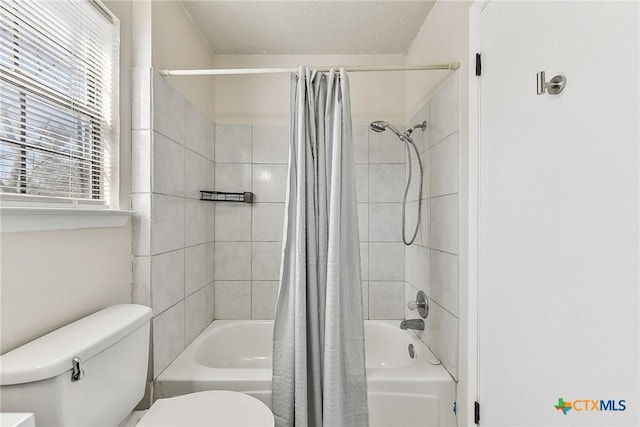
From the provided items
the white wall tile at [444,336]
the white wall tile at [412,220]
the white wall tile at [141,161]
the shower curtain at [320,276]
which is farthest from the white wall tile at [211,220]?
the white wall tile at [444,336]

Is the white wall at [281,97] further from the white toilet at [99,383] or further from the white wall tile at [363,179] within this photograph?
the white toilet at [99,383]

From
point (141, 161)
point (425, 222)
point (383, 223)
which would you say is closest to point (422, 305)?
point (425, 222)

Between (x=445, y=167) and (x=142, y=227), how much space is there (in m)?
1.41

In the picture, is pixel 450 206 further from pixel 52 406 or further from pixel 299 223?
pixel 52 406

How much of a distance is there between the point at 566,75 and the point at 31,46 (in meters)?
1.49

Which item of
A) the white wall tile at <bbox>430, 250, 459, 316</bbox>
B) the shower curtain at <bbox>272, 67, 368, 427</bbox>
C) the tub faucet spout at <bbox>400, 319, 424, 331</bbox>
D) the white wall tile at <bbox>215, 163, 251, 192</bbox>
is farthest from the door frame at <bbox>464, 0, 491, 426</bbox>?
the white wall tile at <bbox>215, 163, 251, 192</bbox>

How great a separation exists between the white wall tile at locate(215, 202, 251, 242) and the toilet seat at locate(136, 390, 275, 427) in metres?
1.24

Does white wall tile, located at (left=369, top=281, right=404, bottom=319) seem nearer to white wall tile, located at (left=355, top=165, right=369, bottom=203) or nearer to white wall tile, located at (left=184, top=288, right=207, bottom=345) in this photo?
white wall tile, located at (left=355, top=165, right=369, bottom=203)

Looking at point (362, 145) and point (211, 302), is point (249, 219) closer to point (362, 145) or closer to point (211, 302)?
point (211, 302)

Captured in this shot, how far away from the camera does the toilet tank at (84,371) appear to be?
854 millimetres

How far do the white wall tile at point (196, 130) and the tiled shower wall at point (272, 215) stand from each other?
21 cm

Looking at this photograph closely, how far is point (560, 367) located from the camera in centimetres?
92

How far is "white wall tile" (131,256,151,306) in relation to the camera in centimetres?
151

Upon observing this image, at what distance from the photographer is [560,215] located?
915mm
